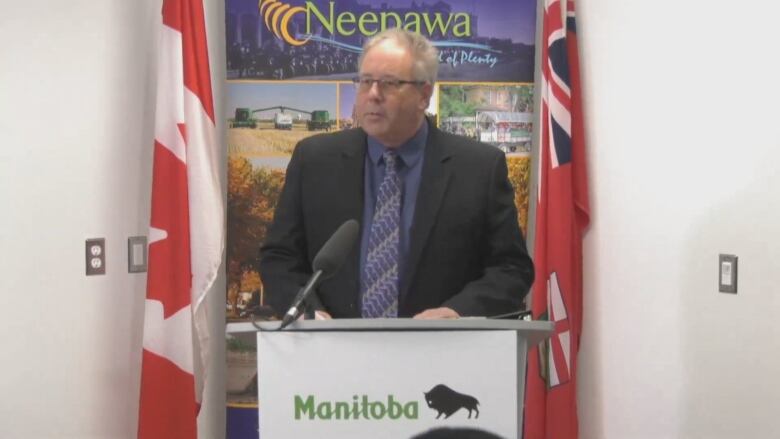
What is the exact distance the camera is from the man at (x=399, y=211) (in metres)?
2.43

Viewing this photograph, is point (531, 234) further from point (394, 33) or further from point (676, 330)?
point (394, 33)

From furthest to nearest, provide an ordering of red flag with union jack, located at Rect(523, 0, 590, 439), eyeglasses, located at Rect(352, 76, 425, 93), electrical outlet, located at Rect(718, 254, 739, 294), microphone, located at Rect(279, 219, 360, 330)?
red flag with union jack, located at Rect(523, 0, 590, 439) → electrical outlet, located at Rect(718, 254, 739, 294) → eyeglasses, located at Rect(352, 76, 425, 93) → microphone, located at Rect(279, 219, 360, 330)

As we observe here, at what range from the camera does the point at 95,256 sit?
3498 mm

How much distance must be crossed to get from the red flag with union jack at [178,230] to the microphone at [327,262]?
72.6 inches

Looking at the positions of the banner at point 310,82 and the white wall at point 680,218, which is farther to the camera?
the banner at point 310,82

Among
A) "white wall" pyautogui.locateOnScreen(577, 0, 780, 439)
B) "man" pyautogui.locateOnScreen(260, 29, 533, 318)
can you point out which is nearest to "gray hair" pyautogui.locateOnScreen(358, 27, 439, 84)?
"man" pyautogui.locateOnScreen(260, 29, 533, 318)

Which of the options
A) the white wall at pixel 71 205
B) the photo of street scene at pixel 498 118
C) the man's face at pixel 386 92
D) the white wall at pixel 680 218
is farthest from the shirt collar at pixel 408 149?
the photo of street scene at pixel 498 118

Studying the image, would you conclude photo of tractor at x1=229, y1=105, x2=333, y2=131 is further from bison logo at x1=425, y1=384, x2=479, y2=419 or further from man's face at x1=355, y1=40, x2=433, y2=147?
bison logo at x1=425, y1=384, x2=479, y2=419

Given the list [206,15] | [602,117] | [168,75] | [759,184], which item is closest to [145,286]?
[168,75]

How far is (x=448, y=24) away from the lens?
398 centimetres

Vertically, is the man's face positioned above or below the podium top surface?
above

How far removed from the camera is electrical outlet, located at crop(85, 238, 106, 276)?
3480mm

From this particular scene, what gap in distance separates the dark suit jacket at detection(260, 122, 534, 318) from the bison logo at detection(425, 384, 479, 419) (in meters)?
0.67

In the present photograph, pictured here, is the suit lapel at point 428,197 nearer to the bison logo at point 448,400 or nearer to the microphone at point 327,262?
the microphone at point 327,262
